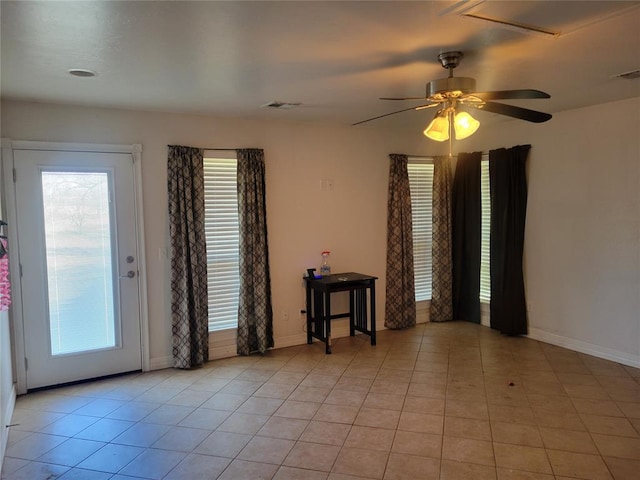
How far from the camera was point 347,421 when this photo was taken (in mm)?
3336

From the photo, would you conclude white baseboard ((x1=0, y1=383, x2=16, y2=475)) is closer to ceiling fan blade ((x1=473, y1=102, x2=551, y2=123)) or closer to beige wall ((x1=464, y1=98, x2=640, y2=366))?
ceiling fan blade ((x1=473, y1=102, x2=551, y2=123))

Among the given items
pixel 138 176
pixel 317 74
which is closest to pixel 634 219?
pixel 317 74

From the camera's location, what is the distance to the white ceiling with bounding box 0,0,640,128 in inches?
87.0

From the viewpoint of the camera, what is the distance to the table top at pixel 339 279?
4.87 metres

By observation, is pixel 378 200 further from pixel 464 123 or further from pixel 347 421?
pixel 347 421

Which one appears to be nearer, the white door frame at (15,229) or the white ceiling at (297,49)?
the white ceiling at (297,49)

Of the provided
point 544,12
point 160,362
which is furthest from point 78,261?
point 544,12

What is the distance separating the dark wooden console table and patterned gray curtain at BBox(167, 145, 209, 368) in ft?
4.20

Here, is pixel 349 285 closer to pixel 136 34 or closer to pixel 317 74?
pixel 317 74

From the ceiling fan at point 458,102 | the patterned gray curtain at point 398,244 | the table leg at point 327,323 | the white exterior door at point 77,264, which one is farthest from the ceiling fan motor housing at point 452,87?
the white exterior door at point 77,264

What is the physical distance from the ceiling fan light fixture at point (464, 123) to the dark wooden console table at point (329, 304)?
2346mm

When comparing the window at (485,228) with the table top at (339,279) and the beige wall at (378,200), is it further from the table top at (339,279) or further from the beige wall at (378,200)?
the table top at (339,279)

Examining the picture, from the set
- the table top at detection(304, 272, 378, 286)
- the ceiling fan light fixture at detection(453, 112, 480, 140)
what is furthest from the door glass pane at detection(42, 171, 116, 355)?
the ceiling fan light fixture at detection(453, 112, 480, 140)

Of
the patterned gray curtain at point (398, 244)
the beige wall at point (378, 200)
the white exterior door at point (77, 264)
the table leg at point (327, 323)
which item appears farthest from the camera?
the patterned gray curtain at point (398, 244)
